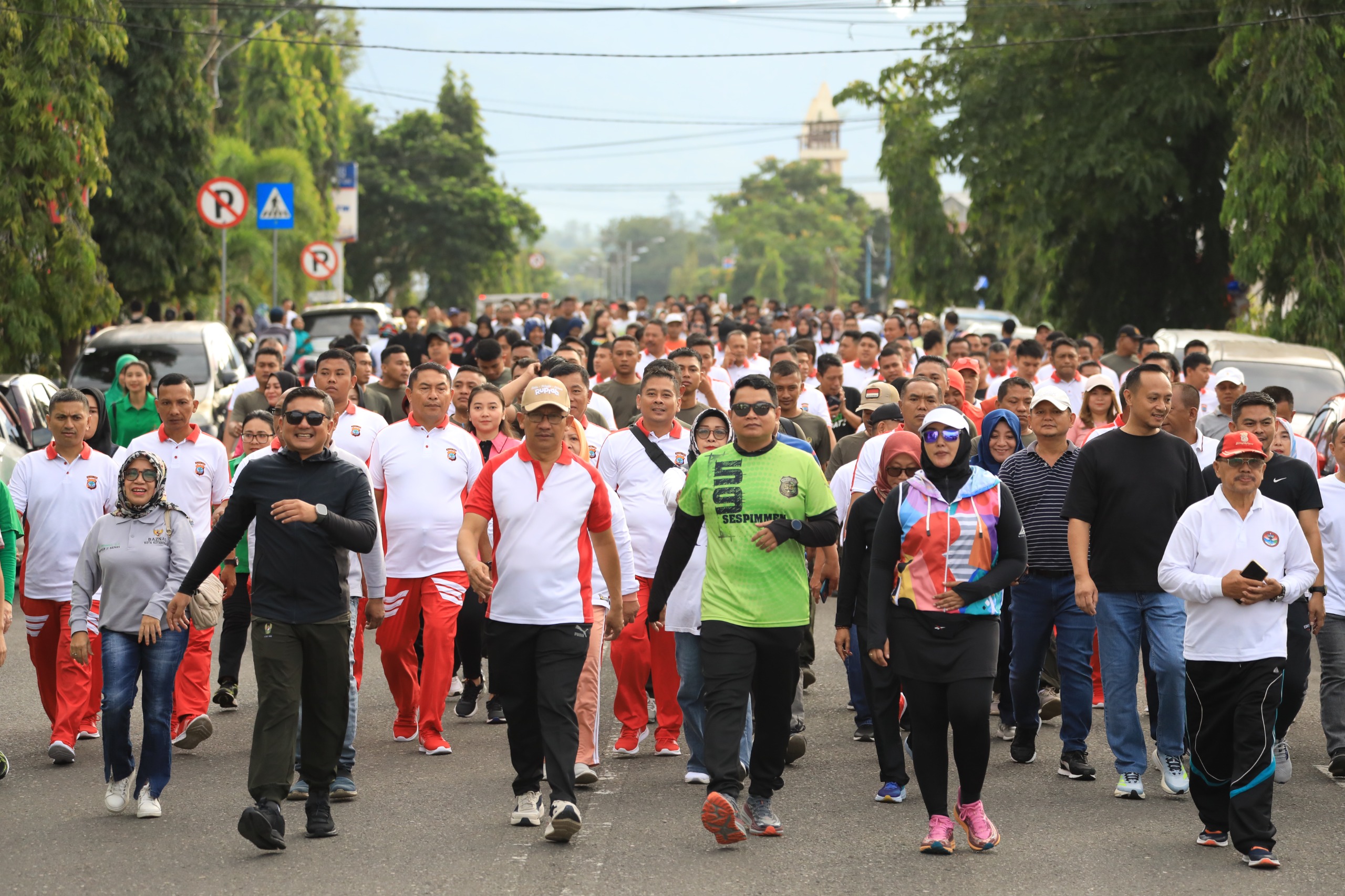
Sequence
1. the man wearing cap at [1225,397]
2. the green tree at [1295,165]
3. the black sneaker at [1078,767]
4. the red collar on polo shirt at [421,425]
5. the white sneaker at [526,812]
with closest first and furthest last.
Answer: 1. the white sneaker at [526,812]
2. the black sneaker at [1078,767]
3. the red collar on polo shirt at [421,425]
4. the man wearing cap at [1225,397]
5. the green tree at [1295,165]

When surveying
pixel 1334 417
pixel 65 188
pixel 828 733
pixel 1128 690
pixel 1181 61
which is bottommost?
pixel 828 733

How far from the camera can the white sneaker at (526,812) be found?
762 centimetres

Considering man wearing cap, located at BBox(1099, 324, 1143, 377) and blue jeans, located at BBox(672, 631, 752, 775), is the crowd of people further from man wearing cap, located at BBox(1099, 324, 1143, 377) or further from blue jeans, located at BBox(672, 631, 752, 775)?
man wearing cap, located at BBox(1099, 324, 1143, 377)

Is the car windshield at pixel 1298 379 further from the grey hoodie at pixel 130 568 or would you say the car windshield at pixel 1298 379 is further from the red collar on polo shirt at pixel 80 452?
the grey hoodie at pixel 130 568

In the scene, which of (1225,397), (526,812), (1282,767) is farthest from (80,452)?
(1225,397)

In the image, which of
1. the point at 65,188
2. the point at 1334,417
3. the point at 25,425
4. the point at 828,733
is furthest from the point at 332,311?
the point at 828,733

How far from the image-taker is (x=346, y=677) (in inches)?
297

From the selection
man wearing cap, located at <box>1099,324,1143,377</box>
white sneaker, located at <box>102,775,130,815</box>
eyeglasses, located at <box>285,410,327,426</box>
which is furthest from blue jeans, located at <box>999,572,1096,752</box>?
Result: man wearing cap, located at <box>1099,324,1143,377</box>

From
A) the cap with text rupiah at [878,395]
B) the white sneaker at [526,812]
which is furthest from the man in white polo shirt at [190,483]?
the cap with text rupiah at [878,395]

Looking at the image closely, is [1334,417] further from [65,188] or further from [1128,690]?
[65,188]

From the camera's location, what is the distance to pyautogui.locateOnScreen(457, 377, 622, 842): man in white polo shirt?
24.7 feet

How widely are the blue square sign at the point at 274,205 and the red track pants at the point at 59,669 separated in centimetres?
1762

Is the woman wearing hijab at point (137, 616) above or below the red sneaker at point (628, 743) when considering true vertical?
above

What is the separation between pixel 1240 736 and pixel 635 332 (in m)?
11.9
